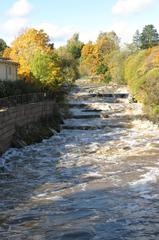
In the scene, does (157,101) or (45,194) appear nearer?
(45,194)

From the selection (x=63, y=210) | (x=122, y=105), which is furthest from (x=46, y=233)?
(x=122, y=105)

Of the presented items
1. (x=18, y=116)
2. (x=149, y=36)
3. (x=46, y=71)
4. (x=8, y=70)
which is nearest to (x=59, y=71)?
(x=46, y=71)

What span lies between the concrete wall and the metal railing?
0.46 meters

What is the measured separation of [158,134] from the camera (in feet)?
109

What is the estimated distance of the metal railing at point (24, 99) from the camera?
97.5 feet

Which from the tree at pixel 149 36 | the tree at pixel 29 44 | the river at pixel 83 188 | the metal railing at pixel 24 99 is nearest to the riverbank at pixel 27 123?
the metal railing at pixel 24 99

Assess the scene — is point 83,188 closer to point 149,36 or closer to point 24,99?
point 24,99

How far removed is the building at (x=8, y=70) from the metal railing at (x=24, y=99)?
3780mm

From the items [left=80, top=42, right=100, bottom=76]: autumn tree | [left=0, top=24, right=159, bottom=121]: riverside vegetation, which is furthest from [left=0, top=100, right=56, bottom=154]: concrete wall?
[left=80, top=42, right=100, bottom=76]: autumn tree

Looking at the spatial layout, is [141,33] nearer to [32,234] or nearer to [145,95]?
[145,95]

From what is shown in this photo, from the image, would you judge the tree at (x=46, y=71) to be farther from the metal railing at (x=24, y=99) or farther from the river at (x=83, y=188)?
the river at (x=83, y=188)

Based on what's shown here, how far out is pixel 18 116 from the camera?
30516 millimetres

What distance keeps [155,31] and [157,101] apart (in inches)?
2978

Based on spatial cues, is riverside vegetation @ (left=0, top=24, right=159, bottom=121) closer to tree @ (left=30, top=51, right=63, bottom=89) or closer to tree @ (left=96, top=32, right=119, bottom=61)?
tree @ (left=30, top=51, right=63, bottom=89)
